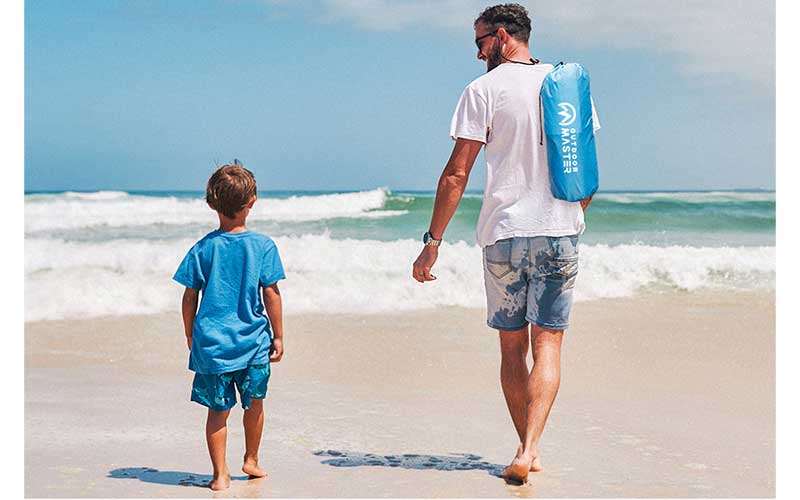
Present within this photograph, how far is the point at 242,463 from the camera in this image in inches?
140

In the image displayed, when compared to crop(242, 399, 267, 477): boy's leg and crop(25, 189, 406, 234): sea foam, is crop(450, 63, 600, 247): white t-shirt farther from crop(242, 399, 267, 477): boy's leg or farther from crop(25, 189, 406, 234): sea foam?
crop(25, 189, 406, 234): sea foam

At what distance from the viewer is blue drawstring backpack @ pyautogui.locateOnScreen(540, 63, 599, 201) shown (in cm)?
317

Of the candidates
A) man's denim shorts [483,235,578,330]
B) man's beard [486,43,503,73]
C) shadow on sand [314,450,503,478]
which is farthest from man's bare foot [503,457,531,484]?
man's beard [486,43,503,73]

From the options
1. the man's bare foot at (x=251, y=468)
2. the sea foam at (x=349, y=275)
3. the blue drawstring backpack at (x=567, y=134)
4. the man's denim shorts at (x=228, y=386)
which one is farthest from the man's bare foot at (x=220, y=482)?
the sea foam at (x=349, y=275)

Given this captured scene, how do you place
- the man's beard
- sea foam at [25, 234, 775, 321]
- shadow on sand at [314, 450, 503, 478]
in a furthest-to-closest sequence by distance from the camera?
sea foam at [25, 234, 775, 321] → shadow on sand at [314, 450, 503, 478] → the man's beard

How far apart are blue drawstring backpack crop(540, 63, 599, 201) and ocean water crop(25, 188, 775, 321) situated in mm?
4534

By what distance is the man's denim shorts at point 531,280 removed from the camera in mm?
3213

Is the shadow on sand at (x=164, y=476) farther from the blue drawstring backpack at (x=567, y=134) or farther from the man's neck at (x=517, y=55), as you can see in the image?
the man's neck at (x=517, y=55)

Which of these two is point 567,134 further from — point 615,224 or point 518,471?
point 615,224

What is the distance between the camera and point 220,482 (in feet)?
10.3

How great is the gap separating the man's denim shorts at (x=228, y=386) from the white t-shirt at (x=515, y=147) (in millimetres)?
983

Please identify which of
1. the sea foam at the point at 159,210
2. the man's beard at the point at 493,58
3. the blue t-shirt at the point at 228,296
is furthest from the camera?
the sea foam at the point at 159,210

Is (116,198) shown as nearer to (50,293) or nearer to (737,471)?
(50,293)

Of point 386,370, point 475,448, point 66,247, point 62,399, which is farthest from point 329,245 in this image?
point 475,448
